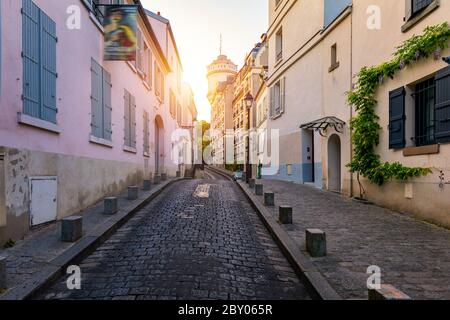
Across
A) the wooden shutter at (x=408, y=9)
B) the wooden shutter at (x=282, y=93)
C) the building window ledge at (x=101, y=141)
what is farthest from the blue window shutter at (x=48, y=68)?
the wooden shutter at (x=282, y=93)

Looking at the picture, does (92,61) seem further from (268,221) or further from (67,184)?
(268,221)

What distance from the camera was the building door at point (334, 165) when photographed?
13938 mm

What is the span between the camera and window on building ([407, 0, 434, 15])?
26.8 feet

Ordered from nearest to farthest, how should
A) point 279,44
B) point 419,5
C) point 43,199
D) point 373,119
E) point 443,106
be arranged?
1. point 43,199
2. point 443,106
3. point 419,5
4. point 373,119
5. point 279,44

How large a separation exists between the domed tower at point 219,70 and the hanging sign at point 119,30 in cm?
7554

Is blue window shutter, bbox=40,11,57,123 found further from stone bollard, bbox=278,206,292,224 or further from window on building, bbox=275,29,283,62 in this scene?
window on building, bbox=275,29,283,62

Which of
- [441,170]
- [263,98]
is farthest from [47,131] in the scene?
[263,98]

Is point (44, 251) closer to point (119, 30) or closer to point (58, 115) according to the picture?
point (58, 115)

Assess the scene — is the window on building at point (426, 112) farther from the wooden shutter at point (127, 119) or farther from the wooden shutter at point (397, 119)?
the wooden shutter at point (127, 119)

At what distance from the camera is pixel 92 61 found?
9562 millimetres

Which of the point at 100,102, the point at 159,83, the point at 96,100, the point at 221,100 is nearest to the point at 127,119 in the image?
the point at 100,102

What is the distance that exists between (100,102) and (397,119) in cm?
752

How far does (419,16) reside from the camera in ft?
27.1

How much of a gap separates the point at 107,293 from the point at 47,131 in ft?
13.3
